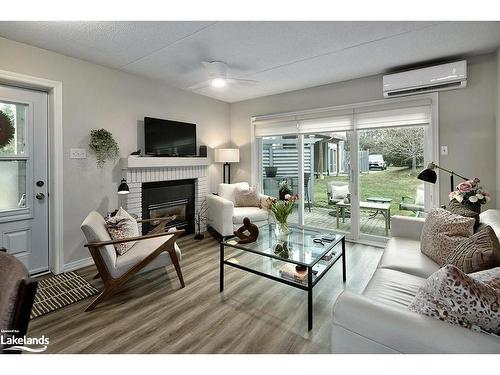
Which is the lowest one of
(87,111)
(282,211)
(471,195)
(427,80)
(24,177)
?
(282,211)

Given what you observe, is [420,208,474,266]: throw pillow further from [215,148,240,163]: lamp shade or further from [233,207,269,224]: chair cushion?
[215,148,240,163]: lamp shade

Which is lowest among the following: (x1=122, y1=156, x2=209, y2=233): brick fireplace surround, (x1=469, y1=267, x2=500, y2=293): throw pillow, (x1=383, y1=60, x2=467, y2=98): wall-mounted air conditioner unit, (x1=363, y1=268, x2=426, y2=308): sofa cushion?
(x1=363, y1=268, x2=426, y2=308): sofa cushion

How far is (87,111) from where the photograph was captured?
307cm

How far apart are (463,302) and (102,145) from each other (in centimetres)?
351

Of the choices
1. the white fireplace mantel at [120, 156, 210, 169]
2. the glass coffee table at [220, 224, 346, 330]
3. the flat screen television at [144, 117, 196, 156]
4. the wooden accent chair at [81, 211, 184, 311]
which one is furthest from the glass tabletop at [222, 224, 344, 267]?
the flat screen television at [144, 117, 196, 156]

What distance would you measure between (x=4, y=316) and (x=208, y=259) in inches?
97.3

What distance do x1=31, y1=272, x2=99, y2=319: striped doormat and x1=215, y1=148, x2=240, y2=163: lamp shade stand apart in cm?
272

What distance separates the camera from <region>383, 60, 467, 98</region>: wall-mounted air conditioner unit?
2.89 m

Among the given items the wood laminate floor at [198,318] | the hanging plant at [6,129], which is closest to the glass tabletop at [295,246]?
the wood laminate floor at [198,318]

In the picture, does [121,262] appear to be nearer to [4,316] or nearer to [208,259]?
[208,259]

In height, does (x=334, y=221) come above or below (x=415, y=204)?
below

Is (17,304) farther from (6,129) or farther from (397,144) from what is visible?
(397,144)

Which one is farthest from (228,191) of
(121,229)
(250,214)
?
(121,229)
